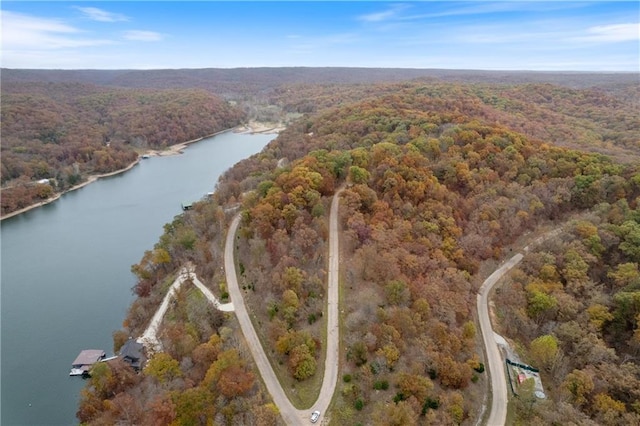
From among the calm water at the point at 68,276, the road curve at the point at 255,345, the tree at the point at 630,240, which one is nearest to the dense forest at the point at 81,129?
the calm water at the point at 68,276

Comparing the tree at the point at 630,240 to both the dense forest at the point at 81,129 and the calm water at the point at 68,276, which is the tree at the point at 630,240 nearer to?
the calm water at the point at 68,276

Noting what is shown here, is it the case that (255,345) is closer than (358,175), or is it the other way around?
(255,345)

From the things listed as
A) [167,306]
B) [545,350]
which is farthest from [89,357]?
[545,350]

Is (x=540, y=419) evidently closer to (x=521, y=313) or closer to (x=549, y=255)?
(x=521, y=313)

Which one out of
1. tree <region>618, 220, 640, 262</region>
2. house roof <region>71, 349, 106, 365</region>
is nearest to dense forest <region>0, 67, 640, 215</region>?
tree <region>618, 220, 640, 262</region>

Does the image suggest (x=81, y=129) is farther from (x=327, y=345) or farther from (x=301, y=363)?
(x=301, y=363)

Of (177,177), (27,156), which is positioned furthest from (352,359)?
(27,156)
